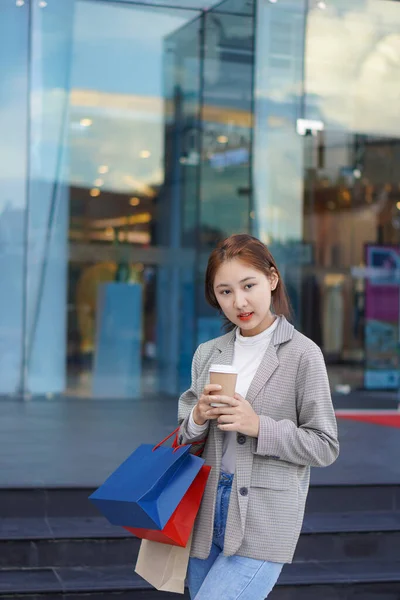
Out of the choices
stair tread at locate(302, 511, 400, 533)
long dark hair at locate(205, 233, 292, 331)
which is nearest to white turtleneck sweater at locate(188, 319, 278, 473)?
long dark hair at locate(205, 233, 292, 331)

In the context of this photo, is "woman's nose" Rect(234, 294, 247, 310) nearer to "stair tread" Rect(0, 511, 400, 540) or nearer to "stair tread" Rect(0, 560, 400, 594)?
"stair tread" Rect(0, 560, 400, 594)

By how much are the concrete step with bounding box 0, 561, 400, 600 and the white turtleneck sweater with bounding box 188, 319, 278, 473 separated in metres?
2.48

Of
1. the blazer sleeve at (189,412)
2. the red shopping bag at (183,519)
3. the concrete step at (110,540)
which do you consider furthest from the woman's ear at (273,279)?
the concrete step at (110,540)

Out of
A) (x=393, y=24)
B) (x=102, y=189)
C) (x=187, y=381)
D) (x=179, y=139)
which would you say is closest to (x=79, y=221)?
(x=102, y=189)

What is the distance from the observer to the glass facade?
10.8 m

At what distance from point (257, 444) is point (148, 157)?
30.1ft

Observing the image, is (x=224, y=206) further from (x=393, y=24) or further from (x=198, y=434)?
(x=198, y=434)

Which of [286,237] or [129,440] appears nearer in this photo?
[129,440]

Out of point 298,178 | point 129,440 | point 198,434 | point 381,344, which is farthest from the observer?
point 381,344

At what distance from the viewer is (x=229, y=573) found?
2410 millimetres

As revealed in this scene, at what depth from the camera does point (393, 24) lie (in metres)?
11.8

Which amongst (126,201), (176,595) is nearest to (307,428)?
(176,595)

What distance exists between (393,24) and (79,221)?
494 cm

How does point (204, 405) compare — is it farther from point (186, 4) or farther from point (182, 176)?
point (186, 4)
